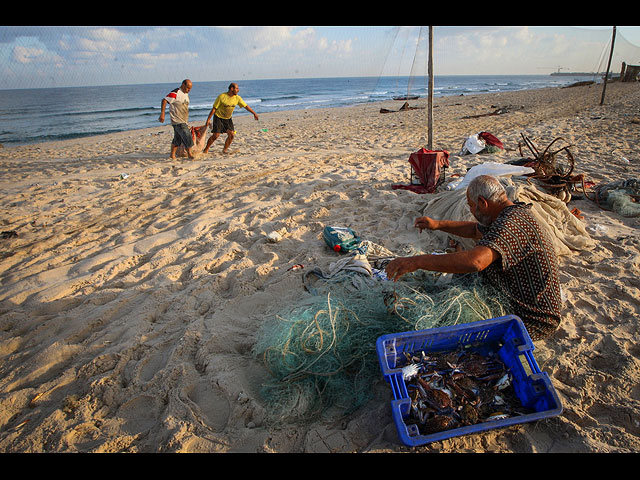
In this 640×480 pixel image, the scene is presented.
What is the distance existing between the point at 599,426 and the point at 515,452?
481 mm

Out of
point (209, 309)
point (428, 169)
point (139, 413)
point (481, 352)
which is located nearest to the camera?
point (139, 413)

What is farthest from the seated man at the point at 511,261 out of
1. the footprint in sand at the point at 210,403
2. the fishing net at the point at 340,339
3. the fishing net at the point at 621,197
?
the fishing net at the point at 621,197

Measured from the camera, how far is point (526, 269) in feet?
6.66

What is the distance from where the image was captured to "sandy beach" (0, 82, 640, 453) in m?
1.80

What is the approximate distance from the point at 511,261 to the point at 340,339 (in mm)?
1091

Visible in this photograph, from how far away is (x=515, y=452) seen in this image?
64.9 inches

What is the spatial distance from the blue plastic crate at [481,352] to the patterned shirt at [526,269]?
253 millimetres

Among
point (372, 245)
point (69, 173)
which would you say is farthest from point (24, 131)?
point (372, 245)

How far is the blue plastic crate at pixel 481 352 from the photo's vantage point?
160 centimetres

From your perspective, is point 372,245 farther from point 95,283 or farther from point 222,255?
point 95,283

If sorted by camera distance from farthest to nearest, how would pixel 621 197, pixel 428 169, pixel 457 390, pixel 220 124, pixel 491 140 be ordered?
pixel 220 124, pixel 491 140, pixel 428 169, pixel 621 197, pixel 457 390

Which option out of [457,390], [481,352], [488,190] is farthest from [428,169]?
[457,390]

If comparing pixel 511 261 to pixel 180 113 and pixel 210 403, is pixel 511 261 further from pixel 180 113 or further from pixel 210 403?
pixel 180 113

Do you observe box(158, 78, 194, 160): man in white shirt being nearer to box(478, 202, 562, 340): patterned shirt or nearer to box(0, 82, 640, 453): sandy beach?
box(0, 82, 640, 453): sandy beach
